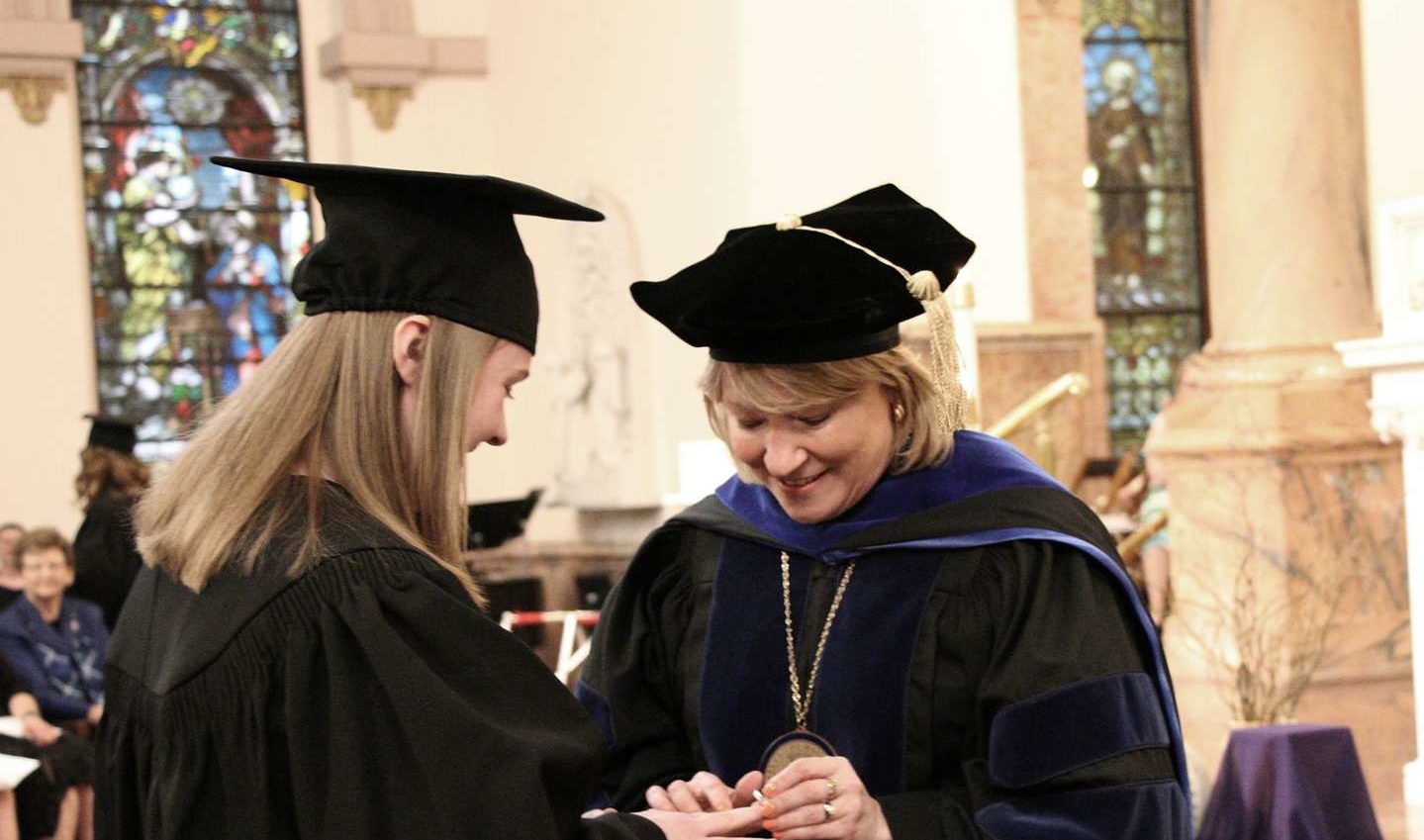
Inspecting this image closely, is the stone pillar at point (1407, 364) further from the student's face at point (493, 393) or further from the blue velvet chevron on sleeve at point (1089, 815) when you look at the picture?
the student's face at point (493, 393)

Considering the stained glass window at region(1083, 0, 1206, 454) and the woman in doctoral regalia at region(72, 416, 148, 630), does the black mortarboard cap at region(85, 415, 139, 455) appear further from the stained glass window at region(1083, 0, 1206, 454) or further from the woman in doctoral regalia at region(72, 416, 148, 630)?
the stained glass window at region(1083, 0, 1206, 454)

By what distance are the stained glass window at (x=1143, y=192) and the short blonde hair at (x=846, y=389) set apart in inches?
478

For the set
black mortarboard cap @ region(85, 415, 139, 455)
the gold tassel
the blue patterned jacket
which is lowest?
the blue patterned jacket

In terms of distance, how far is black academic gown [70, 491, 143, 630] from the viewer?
801cm

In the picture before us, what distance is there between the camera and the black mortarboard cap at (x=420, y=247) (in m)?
2.38

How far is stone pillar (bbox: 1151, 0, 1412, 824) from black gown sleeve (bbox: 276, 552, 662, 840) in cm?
545

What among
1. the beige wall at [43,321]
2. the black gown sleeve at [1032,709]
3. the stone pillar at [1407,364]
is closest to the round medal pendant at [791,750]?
the black gown sleeve at [1032,709]

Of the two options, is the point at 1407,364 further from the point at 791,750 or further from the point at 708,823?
the point at 708,823

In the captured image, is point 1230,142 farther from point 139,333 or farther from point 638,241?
point 139,333

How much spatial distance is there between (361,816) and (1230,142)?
6346 millimetres

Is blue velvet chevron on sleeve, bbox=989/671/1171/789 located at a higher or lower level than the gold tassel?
lower

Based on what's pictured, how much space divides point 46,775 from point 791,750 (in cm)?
465

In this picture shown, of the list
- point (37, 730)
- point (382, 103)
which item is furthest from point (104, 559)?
point (382, 103)

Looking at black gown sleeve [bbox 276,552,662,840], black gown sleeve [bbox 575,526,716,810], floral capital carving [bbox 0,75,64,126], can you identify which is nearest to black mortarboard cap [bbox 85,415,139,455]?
floral capital carving [bbox 0,75,64,126]
